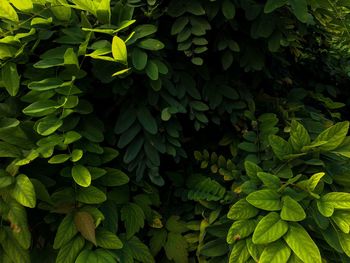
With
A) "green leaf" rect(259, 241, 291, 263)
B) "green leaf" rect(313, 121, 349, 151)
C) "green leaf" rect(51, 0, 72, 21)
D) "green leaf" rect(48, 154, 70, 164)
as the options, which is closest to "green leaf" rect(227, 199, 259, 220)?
"green leaf" rect(259, 241, 291, 263)

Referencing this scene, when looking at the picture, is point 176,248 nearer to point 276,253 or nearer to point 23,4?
point 276,253

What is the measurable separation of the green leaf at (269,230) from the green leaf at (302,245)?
3 centimetres

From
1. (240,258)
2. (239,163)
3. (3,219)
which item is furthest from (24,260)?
(239,163)

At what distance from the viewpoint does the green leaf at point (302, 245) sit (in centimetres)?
118

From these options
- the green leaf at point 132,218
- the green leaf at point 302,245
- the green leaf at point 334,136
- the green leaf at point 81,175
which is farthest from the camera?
the green leaf at point 132,218

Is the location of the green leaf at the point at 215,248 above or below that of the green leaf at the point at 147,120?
below

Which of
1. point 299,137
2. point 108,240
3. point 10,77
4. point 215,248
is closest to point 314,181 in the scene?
point 299,137

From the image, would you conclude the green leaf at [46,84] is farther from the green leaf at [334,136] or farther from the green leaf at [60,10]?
the green leaf at [334,136]

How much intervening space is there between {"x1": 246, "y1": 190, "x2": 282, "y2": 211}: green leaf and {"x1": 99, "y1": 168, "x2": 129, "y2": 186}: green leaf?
0.46 metres

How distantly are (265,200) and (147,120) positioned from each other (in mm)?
538

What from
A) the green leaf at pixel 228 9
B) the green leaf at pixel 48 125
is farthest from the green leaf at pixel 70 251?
the green leaf at pixel 228 9

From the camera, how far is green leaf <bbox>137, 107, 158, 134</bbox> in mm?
1545

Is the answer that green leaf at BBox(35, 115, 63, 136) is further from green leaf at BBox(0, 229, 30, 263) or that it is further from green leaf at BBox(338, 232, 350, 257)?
green leaf at BBox(338, 232, 350, 257)

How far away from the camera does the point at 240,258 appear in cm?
131
